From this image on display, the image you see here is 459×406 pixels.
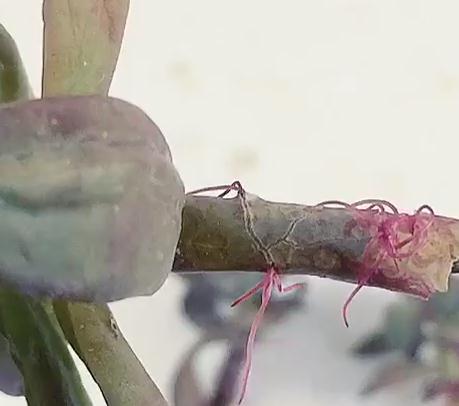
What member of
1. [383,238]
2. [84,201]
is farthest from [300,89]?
[84,201]

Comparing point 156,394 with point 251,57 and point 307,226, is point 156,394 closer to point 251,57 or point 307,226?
point 307,226

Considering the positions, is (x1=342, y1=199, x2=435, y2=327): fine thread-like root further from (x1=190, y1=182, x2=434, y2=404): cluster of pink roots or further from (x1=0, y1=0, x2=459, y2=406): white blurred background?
(x1=0, y1=0, x2=459, y2=406): white blurred background

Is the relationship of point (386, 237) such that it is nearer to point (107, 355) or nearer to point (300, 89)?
point (107, 355)

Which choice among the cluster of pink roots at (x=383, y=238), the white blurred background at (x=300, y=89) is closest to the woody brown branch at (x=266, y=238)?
the cluster of pink roots at (x=383, y=238)

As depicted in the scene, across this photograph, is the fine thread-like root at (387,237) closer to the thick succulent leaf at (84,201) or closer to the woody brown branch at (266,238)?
the woody brown branch at (266,238)

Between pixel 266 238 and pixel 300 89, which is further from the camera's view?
pixel 300 89

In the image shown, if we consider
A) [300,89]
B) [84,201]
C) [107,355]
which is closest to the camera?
[84,201]

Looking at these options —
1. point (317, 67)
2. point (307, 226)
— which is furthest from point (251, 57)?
point (307, 226)

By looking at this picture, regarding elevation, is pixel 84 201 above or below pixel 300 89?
above
